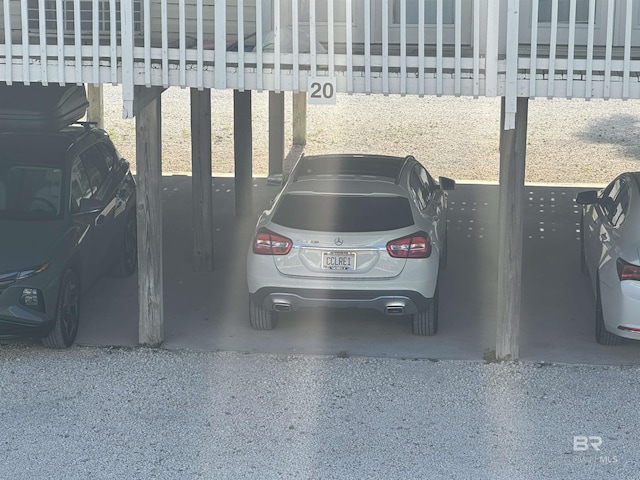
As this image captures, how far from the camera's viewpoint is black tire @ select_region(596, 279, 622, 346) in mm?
9750

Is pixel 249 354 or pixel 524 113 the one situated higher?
pixel 524 113

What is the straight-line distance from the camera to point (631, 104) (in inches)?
1165

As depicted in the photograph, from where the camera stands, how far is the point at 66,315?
9609 millimetres

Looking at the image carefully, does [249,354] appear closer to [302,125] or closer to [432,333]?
[432,333]

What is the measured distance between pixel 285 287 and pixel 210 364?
36.5 inches

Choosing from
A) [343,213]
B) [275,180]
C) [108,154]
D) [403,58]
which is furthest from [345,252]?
[275,180]

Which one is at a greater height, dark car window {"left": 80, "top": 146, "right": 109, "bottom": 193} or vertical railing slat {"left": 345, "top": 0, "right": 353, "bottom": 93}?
vertical railing slat {"left": 345, "top": 0, "right": 353, "bottom": 93}

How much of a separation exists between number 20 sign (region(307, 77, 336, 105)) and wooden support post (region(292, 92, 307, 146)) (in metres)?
13.1

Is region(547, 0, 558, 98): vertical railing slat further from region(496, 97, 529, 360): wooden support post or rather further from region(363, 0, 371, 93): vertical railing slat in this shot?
region(363, 0, 371, 93): vertical railing slat

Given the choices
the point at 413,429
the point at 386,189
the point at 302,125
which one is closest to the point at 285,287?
the point at 386,189

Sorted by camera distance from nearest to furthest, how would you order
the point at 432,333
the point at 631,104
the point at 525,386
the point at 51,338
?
the point at 525,386 < the point at 51,338 < the point at 432,333 < the point at 631,104

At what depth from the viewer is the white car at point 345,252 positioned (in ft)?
30.8

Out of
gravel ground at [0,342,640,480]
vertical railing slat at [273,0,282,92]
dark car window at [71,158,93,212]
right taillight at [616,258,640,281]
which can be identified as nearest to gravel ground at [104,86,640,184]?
dark car window at [71,158,93,212]

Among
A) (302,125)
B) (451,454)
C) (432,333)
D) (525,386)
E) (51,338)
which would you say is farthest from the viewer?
(302,125)
